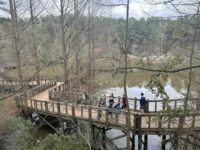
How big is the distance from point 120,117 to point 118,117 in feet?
0.36

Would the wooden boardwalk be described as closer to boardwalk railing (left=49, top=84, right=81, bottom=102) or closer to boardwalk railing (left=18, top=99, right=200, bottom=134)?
boardwalk railing (left=18, top=99, right=200, bottom=134)

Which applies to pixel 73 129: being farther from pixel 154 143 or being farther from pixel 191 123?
pixel 191 123

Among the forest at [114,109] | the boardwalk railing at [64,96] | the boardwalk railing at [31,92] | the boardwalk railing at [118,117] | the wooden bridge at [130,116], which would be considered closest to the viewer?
the forest at [114,109]

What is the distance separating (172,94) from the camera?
90.4 ft

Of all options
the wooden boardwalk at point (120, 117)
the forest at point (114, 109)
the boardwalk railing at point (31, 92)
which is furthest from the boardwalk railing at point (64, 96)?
the boardwalk railing at point (31, 92)

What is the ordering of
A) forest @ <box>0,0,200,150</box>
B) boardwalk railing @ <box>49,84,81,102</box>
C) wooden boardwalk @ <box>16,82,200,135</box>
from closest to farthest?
forest @ <box>0,0,200,150</box>, wooden boardwalk @ <box>16,82,200,135</box>, boardwalk railing @ <box>49,84,81,102</box>

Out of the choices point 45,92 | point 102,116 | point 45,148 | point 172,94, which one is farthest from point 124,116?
point 172,94

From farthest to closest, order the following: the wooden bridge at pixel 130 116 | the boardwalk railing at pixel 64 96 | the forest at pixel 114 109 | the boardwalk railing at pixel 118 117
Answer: the boardwalk railing at pixel 64 96
the boardwalk railing at pixel 118 117
the wooden bridge at pixel 130 116
the forest at pixel 114 109

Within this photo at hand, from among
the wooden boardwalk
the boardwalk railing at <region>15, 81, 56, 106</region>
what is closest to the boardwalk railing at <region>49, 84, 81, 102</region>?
the wooden boardwalk

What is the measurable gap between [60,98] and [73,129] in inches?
138

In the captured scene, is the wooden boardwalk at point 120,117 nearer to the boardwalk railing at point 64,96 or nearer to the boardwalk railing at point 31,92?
the boardwalk railing at point 31,92

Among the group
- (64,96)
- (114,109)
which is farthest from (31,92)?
(114,109)

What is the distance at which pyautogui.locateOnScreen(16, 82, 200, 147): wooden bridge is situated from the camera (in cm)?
1122

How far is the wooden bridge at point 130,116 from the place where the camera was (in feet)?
36.8
